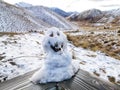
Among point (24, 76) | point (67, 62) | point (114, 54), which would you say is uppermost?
point (67, 62)

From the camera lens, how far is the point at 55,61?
518cm

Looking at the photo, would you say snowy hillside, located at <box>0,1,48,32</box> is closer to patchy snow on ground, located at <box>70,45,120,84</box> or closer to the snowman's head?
patchy snow on ground, located at <box>70,45,120,84</box>

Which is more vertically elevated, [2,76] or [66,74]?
[66,74]

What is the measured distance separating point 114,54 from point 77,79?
7799 millimetres

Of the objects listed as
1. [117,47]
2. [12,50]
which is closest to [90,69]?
[12,50]

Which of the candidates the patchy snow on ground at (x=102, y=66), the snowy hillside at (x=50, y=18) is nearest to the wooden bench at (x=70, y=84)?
the patchy snow on ground at (x=102, y=66)

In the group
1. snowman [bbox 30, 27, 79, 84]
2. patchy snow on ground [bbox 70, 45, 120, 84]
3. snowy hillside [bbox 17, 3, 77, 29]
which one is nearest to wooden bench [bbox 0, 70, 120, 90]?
snowman [bbox 30, 27, 79, 84]

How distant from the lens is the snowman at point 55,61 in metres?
5.08

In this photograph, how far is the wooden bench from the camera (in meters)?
4.90

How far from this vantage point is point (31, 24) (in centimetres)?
3128

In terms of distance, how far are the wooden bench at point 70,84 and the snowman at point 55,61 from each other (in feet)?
0.48

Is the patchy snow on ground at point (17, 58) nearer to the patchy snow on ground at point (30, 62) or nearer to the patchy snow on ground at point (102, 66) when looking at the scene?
the patchy snow on ground at point (30, 62)

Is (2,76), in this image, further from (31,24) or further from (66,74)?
(31,24)

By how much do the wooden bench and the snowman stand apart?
0.15m
